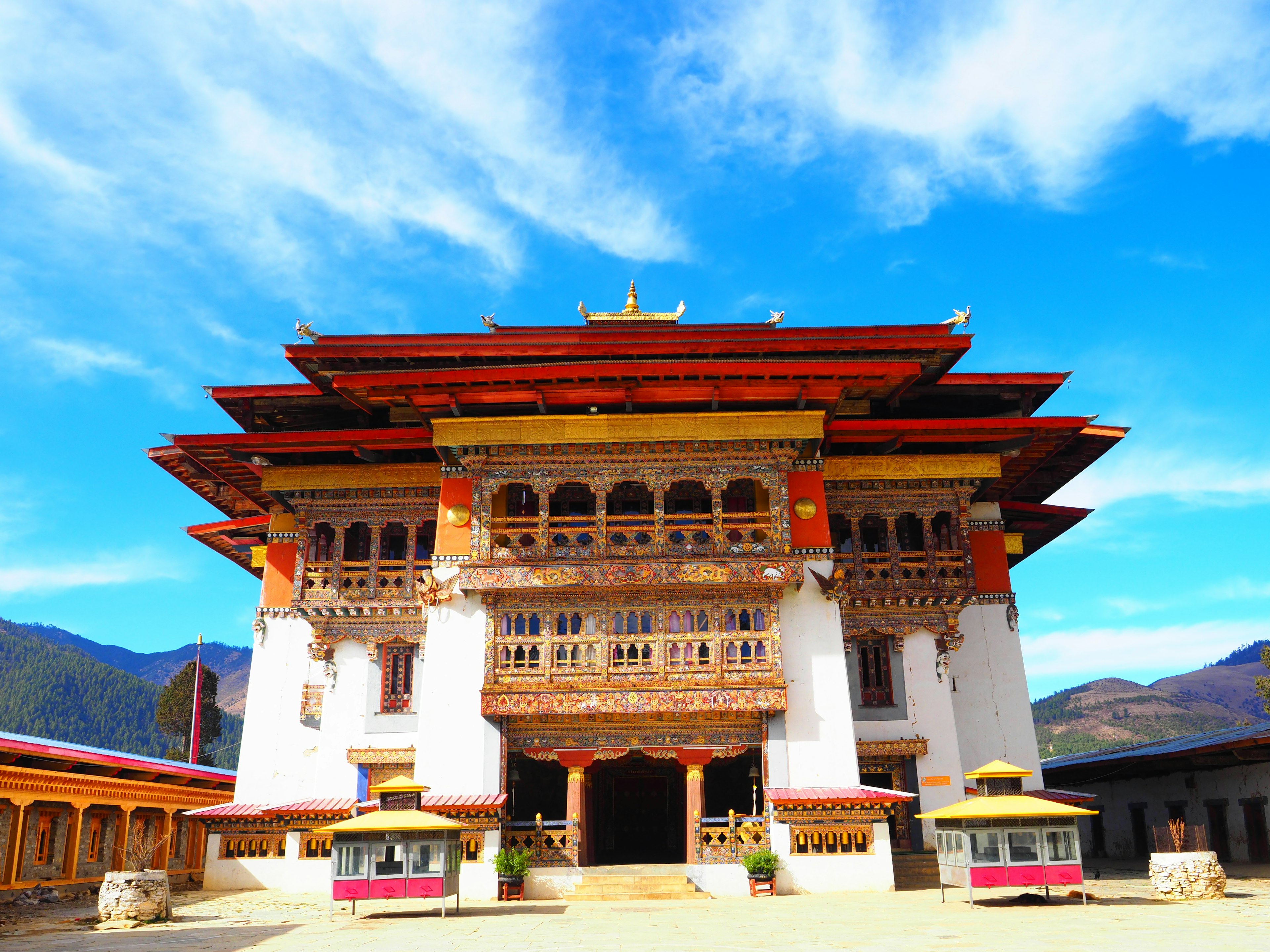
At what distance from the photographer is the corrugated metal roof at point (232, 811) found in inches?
846

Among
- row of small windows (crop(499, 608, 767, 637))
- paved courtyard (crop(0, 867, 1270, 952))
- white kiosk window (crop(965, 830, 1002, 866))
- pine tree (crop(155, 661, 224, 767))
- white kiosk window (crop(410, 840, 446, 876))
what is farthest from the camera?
pine tree (crop(155, 661, 224, 767))

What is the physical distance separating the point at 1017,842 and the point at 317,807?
14.7 meters

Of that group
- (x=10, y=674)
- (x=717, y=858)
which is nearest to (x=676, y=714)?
(x=717, y=858)

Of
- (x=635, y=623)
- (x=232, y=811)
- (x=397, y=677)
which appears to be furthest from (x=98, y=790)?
(x=635, y=623)

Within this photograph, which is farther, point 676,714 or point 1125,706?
point 1125,706

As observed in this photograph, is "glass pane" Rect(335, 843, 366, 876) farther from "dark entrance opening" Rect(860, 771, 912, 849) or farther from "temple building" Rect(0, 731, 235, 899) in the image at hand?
"dark entrance opening" Rect(860, 771, 912, 849)

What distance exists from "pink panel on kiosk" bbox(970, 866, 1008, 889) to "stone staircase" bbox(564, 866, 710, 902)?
491cm

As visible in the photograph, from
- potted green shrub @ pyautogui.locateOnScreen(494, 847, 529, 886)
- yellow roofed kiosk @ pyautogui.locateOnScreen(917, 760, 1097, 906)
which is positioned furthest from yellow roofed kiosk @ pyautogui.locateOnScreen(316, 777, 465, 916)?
yellow roofed kiosk @ pyautogui.locateOnScreen(917, 760, 1097, 906)

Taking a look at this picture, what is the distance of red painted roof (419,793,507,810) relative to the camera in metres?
19.1

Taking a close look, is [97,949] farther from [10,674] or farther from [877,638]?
[10,674]

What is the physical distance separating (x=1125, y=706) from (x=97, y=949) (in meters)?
130

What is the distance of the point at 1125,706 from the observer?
12112cm

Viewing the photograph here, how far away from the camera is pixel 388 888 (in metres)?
16.2

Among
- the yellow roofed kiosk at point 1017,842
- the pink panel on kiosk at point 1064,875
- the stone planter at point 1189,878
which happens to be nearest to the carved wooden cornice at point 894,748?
the stone planter at point 1189,878
